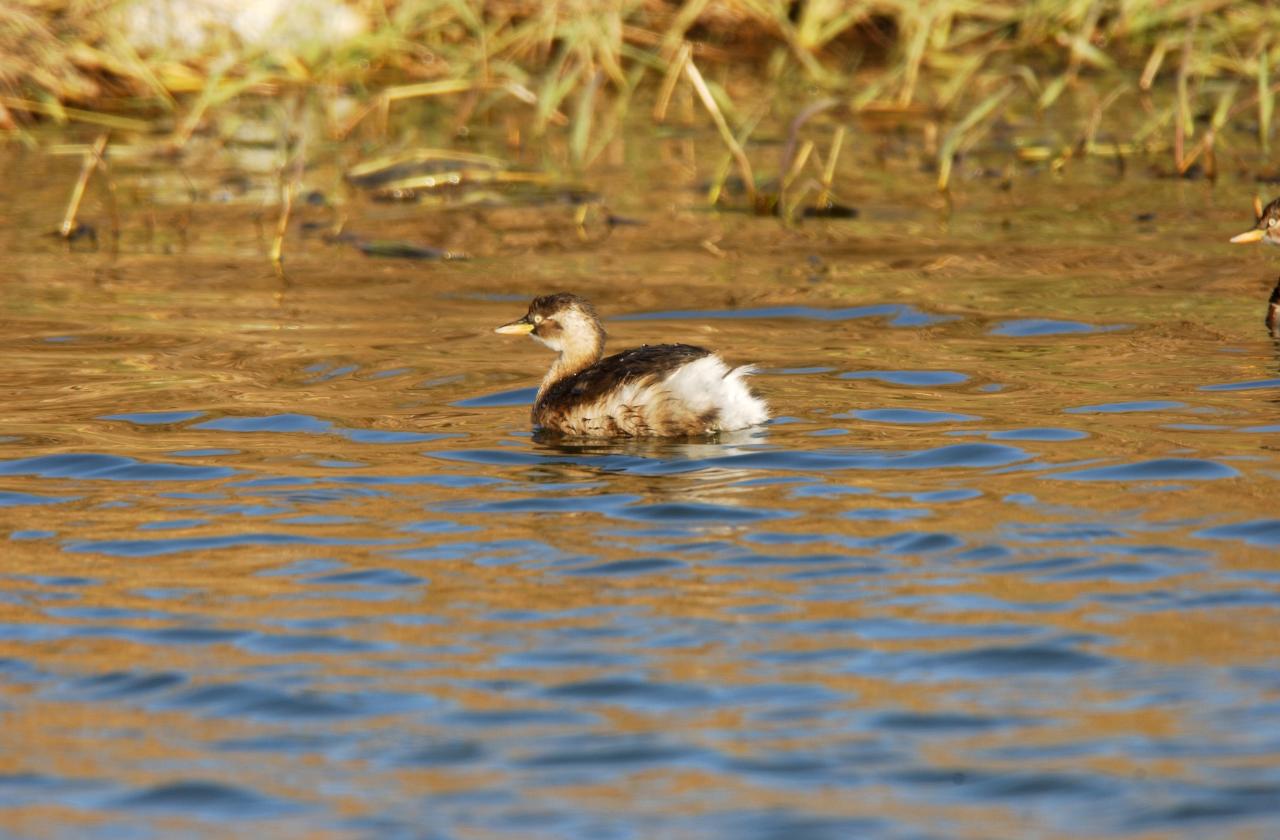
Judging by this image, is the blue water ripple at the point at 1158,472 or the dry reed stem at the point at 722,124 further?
the dry reed stem at the point at 722,124

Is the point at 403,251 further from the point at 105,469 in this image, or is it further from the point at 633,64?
the point at 633,64

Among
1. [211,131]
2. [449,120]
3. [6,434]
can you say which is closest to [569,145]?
[449,120]

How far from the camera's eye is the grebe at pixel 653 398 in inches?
292

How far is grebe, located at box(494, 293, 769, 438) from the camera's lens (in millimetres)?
7422

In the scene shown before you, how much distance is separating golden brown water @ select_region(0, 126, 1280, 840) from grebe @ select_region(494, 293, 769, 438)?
0.44 ft

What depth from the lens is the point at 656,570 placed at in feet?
18.7

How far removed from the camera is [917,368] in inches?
335

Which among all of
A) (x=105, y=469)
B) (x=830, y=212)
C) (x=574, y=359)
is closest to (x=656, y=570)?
(x=105, y=469)

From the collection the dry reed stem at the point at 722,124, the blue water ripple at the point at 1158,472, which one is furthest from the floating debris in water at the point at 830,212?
the blue water ripple at the point at 1158,472

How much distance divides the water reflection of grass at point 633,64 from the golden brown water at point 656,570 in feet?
13.4

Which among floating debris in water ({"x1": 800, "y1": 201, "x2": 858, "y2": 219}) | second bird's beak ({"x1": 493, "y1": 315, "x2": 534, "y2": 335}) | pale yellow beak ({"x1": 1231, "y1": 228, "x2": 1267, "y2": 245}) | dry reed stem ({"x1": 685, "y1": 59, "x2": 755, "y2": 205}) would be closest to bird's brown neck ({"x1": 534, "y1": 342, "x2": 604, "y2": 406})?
second bird's beak ({"x1": 493, "y1": 315, "x2": 534, "y2": 335})

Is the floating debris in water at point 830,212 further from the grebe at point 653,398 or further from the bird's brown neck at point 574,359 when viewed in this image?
the grebe at point 653,398

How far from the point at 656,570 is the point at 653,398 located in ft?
6.20

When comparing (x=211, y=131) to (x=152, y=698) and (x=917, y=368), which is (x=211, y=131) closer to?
(x=917, y=368)
